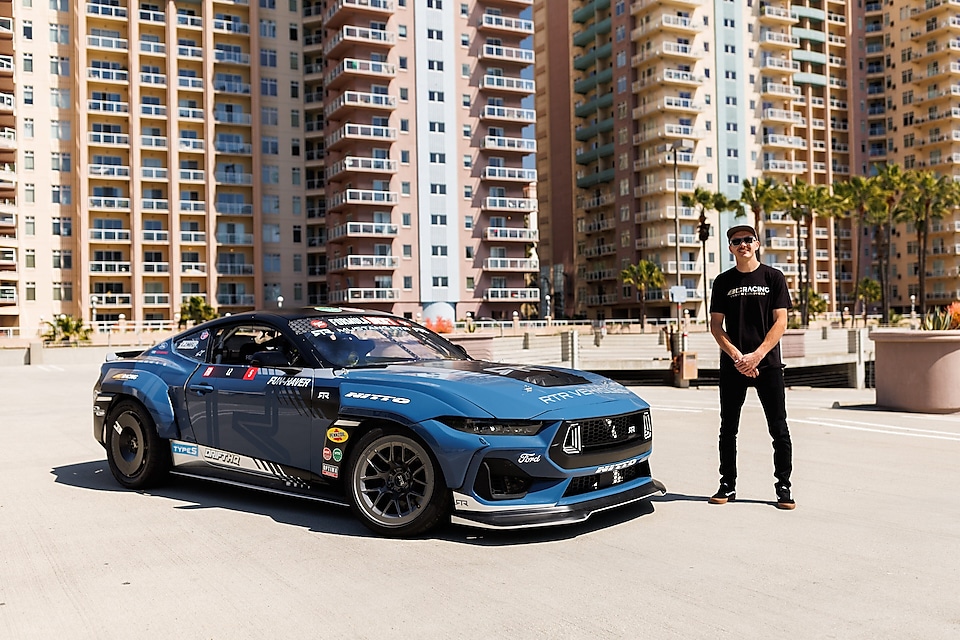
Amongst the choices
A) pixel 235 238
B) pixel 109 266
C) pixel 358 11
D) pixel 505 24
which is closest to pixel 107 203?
pixel 109 266

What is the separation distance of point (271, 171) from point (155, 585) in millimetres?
76463

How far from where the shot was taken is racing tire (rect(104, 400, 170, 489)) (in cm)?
768

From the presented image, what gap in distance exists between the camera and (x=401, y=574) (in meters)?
5.15

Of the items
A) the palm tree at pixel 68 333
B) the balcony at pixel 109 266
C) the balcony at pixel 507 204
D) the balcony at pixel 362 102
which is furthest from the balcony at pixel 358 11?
the palm tree at pixel 68 333

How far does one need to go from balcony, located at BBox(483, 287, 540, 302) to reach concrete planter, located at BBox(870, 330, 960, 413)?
6428 cm

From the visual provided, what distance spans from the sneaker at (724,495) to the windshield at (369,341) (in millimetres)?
2313

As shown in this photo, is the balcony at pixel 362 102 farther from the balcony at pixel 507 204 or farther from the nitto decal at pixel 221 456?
the nitto decal at pixel 221 456

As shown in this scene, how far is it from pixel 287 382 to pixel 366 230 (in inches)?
2649

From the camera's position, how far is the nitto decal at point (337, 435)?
6.22 metres

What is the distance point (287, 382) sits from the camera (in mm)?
6680

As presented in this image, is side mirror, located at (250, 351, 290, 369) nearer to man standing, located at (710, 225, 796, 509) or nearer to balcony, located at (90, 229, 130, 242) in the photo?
man standing, located at (710, 225, 796, 509)

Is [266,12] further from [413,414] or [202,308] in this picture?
[413,414]

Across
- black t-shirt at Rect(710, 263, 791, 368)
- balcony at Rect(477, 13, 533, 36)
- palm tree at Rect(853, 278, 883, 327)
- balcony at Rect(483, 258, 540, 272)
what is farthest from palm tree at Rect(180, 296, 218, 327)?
palm tree at Rect(853, 278, 883, 327)

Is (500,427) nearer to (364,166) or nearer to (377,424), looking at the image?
(377,424)
